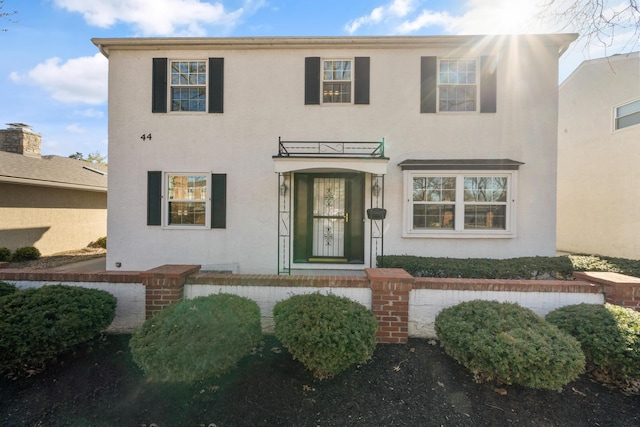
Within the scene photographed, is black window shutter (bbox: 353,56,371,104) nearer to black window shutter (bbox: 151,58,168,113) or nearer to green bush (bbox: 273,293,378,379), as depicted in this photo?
black window shutter (bbox: 151,58,168,113)

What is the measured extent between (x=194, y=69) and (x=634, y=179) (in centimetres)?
1209

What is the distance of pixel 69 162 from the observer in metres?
12.4

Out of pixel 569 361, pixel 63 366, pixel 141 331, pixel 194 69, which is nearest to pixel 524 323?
pixel 569 361

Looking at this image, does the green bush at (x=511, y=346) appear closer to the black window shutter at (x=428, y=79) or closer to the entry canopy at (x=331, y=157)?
the entry canopy at (x=331, y=157)

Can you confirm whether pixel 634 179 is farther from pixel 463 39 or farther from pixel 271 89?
pixel 271 89

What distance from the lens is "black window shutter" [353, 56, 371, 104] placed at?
661cm

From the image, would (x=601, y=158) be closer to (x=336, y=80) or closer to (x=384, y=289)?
(x=336, y=80)

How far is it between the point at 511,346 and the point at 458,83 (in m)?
6.10

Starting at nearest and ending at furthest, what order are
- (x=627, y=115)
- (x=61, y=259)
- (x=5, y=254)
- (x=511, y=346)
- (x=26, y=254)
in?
(x=511, y=346), (x=5, y=254), (x=627, y=115), (x=26, y=254), (x=61, y=259)

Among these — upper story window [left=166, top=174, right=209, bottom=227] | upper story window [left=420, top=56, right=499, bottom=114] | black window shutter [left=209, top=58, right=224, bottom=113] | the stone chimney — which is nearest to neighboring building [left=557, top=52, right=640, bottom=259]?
upper story window [left=420, top=56, right=499, bottom=114]

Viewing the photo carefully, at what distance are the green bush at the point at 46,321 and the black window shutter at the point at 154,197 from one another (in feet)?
11.8

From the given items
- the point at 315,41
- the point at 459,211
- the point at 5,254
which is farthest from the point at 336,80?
the point at 5,254

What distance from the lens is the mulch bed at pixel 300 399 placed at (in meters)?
2.43

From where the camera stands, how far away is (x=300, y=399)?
2.59 meters
